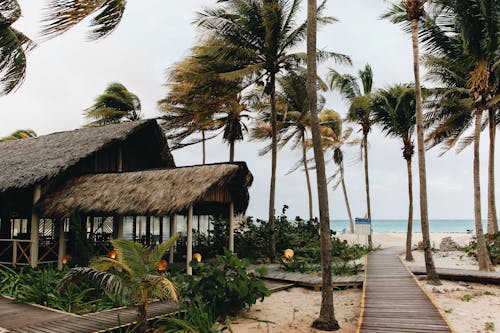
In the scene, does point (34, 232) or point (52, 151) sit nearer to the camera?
point (34, 232)

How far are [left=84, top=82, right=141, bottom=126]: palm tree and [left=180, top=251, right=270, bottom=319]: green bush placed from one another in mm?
16794

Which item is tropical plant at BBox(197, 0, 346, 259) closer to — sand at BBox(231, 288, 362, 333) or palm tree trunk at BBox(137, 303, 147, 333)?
sand at BBox(231, 288, 362, 333)

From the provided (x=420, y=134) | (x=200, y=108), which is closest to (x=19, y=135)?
(x=200, y=108)

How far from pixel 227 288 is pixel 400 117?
32.2 feet

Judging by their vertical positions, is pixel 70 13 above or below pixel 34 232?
above

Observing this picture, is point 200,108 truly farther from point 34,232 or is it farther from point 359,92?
point 34,232

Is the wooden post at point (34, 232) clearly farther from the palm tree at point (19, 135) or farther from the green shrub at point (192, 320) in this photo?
the palm tree at point (19, 135)

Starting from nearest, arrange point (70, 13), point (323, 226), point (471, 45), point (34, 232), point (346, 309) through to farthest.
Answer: point (70, 13)
point (323, 226)
point (346, 309)
point (34, 232)
point (471, 45)

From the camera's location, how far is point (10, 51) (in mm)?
6180

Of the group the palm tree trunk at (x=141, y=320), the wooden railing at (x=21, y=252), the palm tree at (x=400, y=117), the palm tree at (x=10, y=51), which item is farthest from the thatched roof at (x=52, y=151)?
the palm tree at (x=400, y=117)

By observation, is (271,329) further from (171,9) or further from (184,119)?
(184,119)

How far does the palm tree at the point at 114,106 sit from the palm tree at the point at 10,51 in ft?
49.0

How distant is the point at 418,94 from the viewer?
9.81m

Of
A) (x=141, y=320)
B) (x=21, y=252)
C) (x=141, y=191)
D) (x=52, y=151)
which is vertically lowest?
(x=141, y=320)
